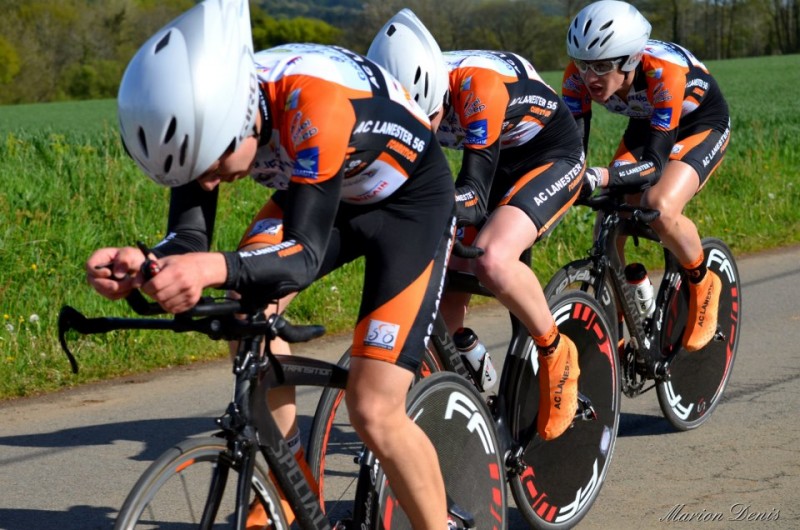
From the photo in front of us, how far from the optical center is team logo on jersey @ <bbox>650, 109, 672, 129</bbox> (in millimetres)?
5652

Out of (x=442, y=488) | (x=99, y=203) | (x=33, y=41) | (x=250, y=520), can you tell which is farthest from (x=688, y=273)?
(x=33, y=41)

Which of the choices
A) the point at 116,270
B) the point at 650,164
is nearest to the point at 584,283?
the point at 650,164

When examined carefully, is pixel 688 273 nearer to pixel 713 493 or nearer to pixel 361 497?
pixel 713 493

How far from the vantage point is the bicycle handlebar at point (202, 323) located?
2.60 m

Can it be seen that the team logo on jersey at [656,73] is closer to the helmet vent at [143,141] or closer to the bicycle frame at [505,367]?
the bicycle frame at [505,367]

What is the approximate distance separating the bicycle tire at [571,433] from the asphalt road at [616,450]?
170 millimetres

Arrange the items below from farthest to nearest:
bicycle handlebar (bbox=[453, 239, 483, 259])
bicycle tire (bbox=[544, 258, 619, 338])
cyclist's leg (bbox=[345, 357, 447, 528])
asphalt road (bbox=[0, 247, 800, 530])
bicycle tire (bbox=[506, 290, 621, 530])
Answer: bicycle tire (bbox=[544, 258, 619, 338]) → asphalt road (bbox=[0, 247, 800, 530]) → bicycle tire (bbox=[506, 290, 621, 530]) → bicycle handlebar (bbox=[453, 239, 483, 259]) → cyclist's leg (bbox=[345, 357, 447, 528])

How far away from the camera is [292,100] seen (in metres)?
3.00

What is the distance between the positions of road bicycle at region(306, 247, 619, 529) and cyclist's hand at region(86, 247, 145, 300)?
1529mm

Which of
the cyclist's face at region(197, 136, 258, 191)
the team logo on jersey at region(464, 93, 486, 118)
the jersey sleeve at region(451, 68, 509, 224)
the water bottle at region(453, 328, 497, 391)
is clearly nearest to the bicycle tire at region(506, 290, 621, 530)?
the water bottle at region(453, 328, 497, 391)

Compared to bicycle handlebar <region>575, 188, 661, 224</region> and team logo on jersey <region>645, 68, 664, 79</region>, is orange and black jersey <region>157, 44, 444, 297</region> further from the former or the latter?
team logo on jersey <region>645, 68, 664, 79</region>

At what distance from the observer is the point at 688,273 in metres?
5.73

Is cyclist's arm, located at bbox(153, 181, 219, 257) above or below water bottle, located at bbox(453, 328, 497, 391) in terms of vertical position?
above

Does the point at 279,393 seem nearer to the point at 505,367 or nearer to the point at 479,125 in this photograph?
the point at 505,367
